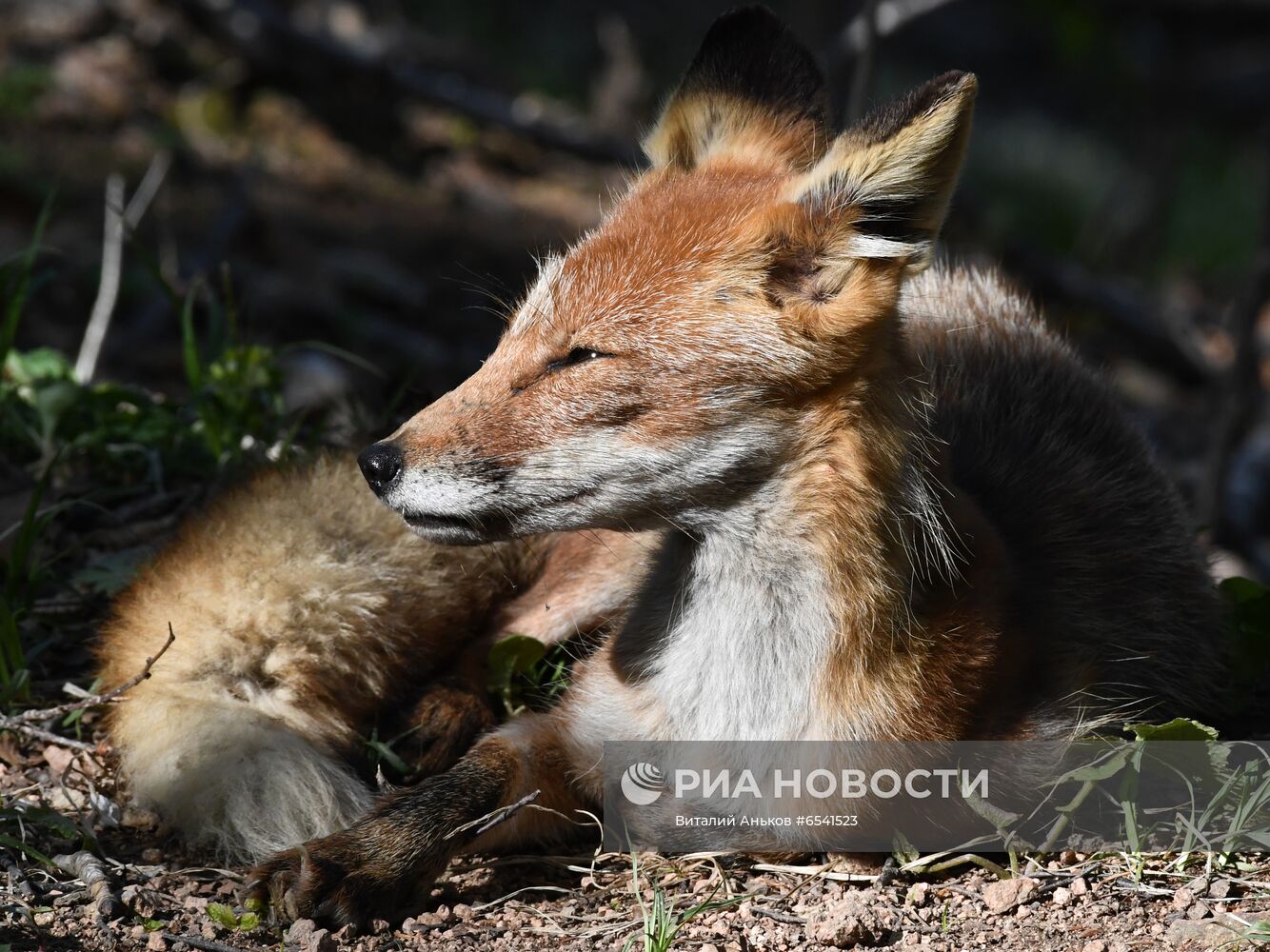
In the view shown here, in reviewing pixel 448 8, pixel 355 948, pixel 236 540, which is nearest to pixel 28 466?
pixel 236 540

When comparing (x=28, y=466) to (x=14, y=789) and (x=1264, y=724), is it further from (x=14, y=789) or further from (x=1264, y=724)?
(x=1264, y=724)

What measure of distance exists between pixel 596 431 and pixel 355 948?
1.30 meters

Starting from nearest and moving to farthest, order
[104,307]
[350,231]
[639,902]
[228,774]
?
[639,902]
[228,774]
[104,307]
[350,231]

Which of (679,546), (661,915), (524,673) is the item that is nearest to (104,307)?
(524,673)

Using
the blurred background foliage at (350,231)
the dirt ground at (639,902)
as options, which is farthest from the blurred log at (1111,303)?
the dirt ground at (639,902)

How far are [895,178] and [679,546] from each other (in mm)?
1083

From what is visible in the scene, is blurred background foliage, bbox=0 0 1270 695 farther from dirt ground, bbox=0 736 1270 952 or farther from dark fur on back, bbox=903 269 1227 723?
dirt ground, bbox=0 736 1270 952

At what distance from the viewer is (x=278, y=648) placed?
11.0 ft

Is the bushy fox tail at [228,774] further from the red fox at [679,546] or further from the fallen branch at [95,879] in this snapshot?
the fallen branch at [95,879]

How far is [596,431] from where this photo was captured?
296cm

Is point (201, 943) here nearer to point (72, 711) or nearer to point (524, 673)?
point (72, 711)
